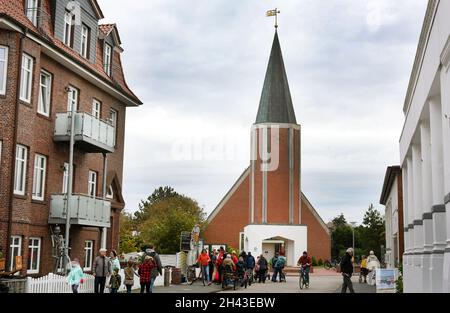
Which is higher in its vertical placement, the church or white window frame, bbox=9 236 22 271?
the church


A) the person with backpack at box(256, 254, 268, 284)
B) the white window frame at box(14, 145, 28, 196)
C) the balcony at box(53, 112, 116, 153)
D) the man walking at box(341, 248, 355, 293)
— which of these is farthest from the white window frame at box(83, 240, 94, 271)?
the man walking at box(341, 248, 355, 293)

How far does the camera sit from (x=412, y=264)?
2228 centimetres

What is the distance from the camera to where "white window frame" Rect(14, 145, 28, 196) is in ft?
77.5

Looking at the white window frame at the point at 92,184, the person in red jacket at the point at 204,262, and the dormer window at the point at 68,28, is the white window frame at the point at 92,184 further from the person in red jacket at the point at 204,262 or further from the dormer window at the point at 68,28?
the dormer window at the point at 68,28

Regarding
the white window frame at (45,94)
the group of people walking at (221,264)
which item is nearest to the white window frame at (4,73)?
the white window frame at (45,94)

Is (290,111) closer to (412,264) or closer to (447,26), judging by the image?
(412,264)

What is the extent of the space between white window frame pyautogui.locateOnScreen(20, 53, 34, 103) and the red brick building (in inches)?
1.4

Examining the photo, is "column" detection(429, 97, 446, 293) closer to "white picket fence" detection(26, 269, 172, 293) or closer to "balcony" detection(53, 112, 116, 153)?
"white picket fence" detection(26, 269, 172, 293)

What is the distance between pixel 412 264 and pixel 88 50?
55.6 feet

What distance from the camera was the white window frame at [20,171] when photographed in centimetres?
2362

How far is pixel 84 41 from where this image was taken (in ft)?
98.2

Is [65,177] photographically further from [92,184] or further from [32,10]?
[32,10]

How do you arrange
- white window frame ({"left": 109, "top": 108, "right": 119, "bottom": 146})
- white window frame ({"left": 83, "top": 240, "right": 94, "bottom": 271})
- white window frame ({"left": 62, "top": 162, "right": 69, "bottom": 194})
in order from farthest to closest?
white window frame ({"left": 109, "top": 108, "right": 119, "bottom": 146}), white window frame ({"left": 83, "top": 240, "right": 94, "bottom": 271}), white window frame ({"left": 62, "top": 162, "right": 69, "bottom": 194})
